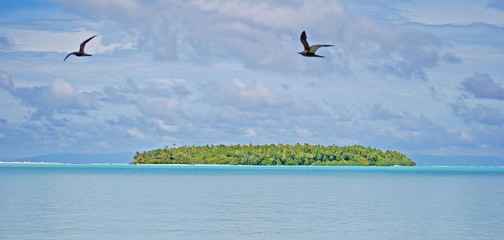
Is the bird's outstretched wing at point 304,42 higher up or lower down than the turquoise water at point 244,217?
higher up

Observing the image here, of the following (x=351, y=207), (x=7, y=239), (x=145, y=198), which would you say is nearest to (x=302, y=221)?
(x=351, y=207)

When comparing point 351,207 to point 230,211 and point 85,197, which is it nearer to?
point 230,211

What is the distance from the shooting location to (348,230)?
1145 inches

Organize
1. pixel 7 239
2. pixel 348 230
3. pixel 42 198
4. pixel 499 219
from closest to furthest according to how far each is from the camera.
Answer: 1. pixel 7 239
2. pixel 348 230
3. pixel 499 219
4. pixel 42 198

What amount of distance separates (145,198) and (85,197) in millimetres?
4491

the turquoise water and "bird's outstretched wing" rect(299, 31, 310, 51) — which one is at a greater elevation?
"bird's outstretched wing" rect(299, 31, 310, 51)

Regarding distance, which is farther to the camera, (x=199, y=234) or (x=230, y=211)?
(x=230, y=211)

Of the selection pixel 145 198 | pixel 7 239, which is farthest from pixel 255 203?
pixel 7 239

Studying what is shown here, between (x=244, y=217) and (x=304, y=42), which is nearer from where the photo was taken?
(x=304, y=42)

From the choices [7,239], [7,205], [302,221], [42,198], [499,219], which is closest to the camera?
[7,239]

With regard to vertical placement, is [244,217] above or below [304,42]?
below

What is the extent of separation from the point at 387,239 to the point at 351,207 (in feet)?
45.3

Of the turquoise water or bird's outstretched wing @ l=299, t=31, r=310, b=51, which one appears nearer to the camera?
bird's outstretched wing @ l=299, t=31, r=310, b=51

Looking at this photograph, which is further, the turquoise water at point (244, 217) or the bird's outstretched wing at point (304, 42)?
the turquoise water at point (244, 217)
